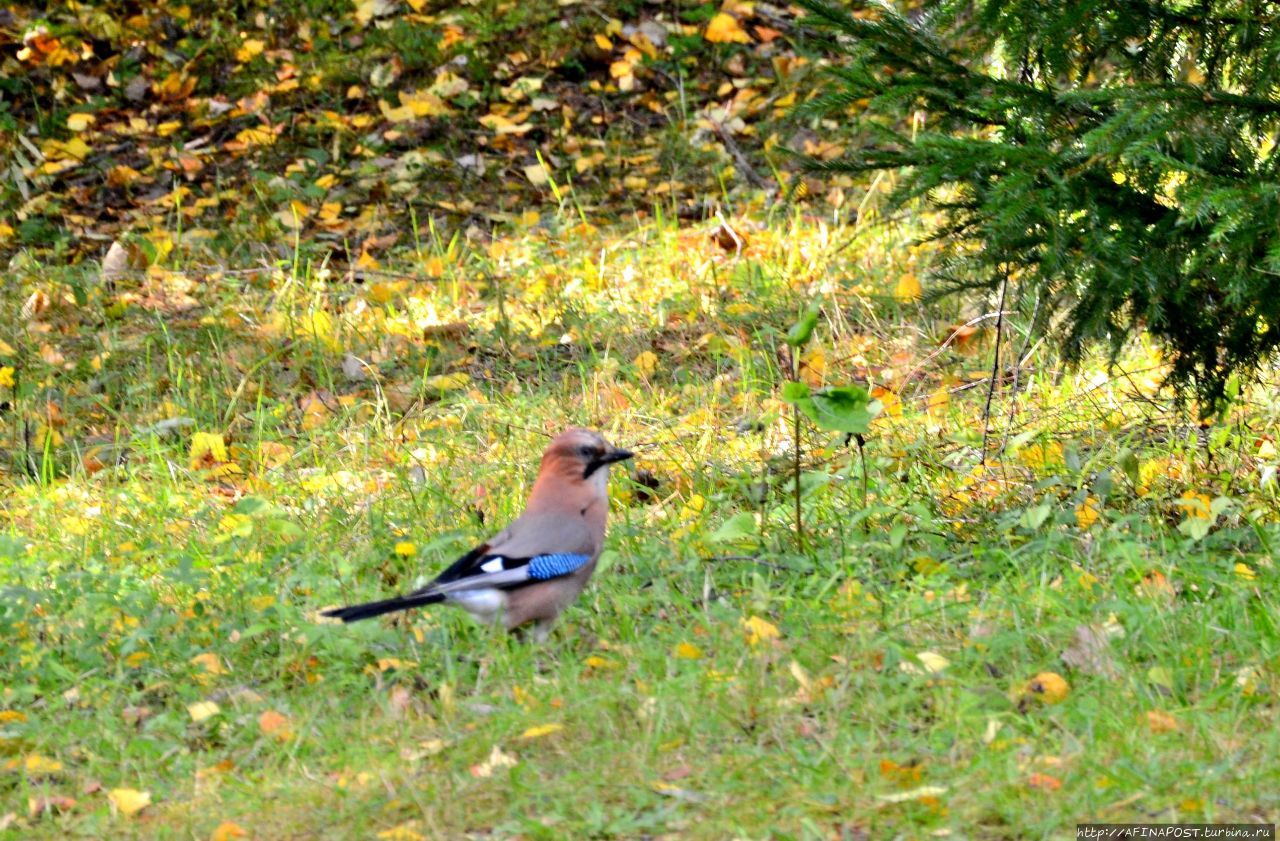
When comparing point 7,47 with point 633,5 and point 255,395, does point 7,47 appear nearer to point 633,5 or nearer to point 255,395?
point 633,5

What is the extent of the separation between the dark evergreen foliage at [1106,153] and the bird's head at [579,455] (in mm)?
1114

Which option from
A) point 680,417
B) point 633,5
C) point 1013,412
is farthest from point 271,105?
point 1013,412

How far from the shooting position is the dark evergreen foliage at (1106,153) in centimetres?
399

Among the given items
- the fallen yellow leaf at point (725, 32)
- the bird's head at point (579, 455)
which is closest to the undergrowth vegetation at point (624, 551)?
the bird's head at point (579, 455)

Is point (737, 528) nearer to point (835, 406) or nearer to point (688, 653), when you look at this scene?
point (835, 406)

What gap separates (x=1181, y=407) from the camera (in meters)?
4.90

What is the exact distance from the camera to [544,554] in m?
4.00

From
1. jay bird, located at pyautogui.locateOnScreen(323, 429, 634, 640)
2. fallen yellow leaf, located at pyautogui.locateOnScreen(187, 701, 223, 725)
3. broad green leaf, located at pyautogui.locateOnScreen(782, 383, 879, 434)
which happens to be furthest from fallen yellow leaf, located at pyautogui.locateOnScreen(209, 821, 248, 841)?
broad green leaf, located at pyautogui.locateOnScreen(782, 383, 879, 434)

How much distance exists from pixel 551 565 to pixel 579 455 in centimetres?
39

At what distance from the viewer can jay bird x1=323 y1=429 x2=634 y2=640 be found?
394 cm

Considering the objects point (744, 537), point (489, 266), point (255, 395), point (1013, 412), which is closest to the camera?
point (744, 537)

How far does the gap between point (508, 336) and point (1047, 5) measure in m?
3.17

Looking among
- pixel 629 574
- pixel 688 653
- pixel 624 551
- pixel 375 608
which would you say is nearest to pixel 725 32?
pixel 624 551

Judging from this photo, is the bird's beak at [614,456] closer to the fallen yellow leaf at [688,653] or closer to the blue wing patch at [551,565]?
the blue wing patch at [551,565]
